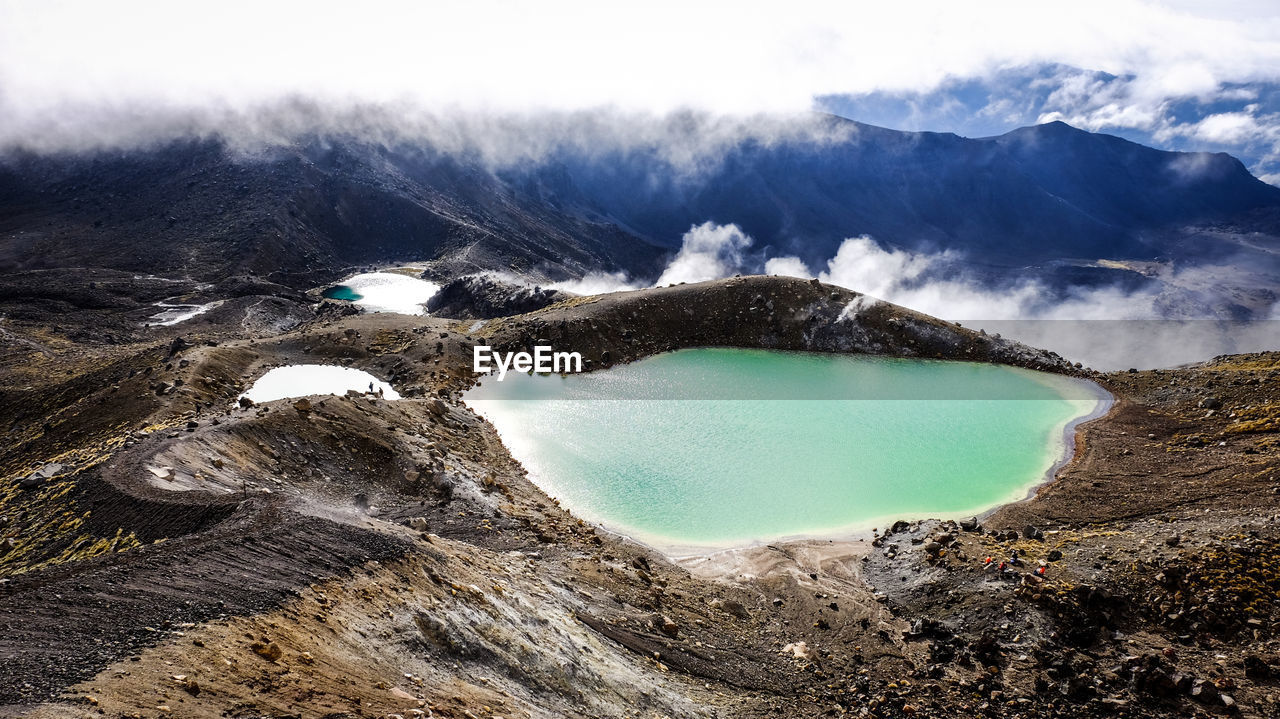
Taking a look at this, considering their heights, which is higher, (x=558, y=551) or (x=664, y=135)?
(x=664, y=135)

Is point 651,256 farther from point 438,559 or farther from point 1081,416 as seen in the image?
point 438,559

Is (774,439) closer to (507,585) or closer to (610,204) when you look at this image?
(507,585)

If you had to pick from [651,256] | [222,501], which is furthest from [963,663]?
[651,256]

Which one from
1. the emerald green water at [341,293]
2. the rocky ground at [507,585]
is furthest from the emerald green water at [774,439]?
the emerald green water at [341,293]

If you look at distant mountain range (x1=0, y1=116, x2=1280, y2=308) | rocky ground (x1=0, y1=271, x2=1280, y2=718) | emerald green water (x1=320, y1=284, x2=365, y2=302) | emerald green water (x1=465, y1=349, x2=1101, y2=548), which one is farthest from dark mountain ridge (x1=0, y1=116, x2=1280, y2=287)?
rocky ground (x1=0, y1=271, x2=1280, y2=718)

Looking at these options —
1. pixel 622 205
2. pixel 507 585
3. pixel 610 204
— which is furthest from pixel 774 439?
pixel 622 205

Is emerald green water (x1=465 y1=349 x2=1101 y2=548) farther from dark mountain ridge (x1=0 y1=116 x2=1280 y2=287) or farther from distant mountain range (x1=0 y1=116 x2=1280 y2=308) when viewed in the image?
distant mountain range (x1=0 y1=116 x2=1280 y2=308)
